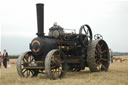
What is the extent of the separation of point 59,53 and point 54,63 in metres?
0.58

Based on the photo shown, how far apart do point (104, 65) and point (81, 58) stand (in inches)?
85.4

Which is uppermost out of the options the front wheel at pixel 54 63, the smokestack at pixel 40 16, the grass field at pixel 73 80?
the smokestack at pixel 40 16

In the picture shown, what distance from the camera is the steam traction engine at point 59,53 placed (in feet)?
29.9

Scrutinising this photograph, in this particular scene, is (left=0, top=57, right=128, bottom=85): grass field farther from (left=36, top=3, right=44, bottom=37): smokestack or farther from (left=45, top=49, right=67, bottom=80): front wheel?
(left=36, top=3, right=44, bottom=37): smokestack

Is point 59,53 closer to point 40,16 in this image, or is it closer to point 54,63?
point 54,63

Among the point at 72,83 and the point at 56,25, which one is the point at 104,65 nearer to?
the point at 56,25

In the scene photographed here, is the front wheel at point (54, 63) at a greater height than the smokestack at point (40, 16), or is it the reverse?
the smokestack at point (40, 16)

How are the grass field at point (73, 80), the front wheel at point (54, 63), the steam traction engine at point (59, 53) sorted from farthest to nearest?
the steam traction engine at point (59, 53) < the front wheel at point (54, 63) < the grass field at point (73, 80)

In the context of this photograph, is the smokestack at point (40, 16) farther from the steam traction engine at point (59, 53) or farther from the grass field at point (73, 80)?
the grass field at point (73, 80)

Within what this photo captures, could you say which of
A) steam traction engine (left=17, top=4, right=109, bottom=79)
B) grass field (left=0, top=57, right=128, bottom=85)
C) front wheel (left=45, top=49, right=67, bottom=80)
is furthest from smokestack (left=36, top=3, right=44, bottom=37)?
grass field (left=0, top=57, right=128, bottom=85)

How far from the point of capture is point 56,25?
10.5 meters

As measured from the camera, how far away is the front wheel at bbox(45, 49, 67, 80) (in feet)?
28.0

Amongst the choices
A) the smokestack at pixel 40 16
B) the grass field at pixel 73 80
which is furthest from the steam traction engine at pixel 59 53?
the grass field at pixel 73 80

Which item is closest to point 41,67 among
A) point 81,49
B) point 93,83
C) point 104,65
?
point 93,83
